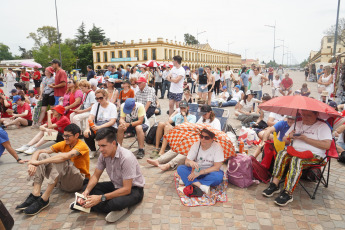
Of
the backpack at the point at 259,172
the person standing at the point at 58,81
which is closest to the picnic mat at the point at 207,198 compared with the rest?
the backpack at the point at 259,172

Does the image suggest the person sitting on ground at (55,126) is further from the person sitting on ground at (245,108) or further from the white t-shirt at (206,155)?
Result: the person sitting on ground at (245,108)

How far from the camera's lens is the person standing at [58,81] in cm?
721

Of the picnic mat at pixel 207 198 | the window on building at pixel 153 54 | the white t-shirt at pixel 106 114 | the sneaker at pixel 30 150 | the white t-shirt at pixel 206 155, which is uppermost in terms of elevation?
the window on building at pixel 153 54

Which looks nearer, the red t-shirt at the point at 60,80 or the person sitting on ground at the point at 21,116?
the red t-shirt at the point at 60,80

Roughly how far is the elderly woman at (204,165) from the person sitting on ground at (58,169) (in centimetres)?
164

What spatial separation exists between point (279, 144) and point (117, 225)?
298 centimetres

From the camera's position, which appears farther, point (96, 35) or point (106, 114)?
point (96, 35)

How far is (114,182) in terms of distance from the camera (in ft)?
11.4

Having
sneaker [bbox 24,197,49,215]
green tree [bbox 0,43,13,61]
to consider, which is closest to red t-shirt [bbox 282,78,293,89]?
sneaker [bbox 24,197,49,215]

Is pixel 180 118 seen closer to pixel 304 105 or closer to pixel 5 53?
pixel 304 105

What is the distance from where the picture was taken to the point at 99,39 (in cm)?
8369

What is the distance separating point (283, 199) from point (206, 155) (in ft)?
4.20

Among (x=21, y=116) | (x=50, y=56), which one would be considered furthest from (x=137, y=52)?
(x=21, y=116)

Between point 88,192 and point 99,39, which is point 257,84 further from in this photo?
point 99,39
